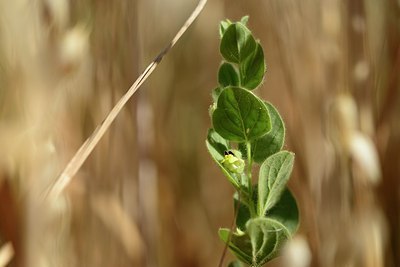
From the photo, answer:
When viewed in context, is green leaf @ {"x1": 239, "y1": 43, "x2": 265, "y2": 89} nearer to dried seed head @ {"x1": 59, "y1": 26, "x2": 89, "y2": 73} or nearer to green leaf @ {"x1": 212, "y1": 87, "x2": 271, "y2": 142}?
green leaf @ {"x1": 212, "y1": 87, "x2": 271, "y2": 142}

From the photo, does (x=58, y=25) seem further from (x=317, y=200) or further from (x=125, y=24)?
(x=317, y=200)

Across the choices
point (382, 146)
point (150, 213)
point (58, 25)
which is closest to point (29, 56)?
point (58, 25)

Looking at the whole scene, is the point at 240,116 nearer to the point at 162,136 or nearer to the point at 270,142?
the point at 270,142

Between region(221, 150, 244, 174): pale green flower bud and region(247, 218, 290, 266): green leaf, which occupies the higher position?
region(221, 150, 244, 174): pale green flower bud

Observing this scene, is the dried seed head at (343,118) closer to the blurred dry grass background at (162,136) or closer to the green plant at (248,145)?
the blurred dry grass background at (162,136)

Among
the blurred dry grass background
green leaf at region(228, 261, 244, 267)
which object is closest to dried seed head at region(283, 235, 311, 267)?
the blurred dry grass background

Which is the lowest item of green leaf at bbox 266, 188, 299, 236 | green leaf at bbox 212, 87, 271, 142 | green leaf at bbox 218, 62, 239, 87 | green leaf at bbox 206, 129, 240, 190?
green leaf at bbox 266, 188, 299, 236

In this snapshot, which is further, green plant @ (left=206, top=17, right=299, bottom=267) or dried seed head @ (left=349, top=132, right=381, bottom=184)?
dried seed head @ (left=349, top=132, right=381, bottom=184)
